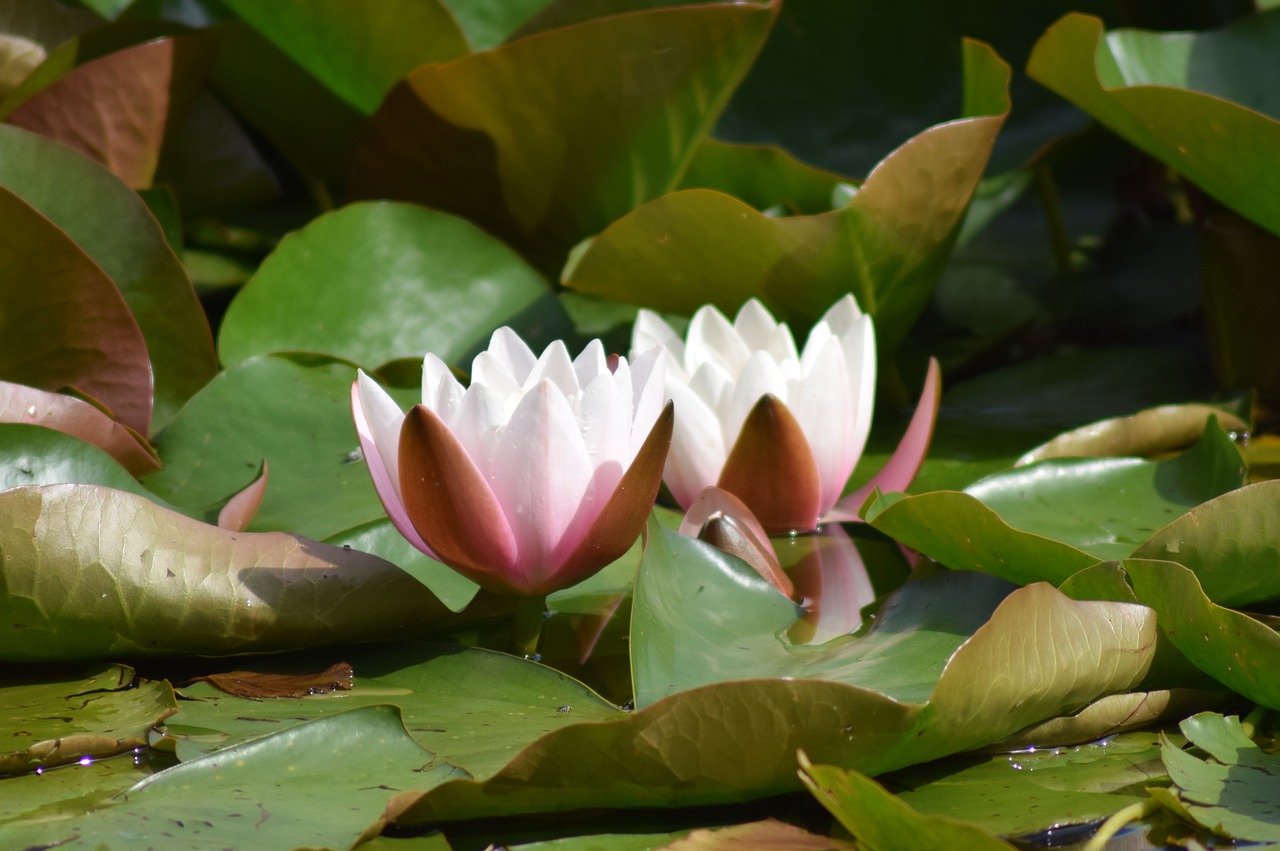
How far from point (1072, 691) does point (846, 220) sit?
669 mm

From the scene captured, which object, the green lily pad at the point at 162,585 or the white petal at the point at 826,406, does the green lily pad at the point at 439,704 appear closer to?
the green lily pad at the point at 162,585

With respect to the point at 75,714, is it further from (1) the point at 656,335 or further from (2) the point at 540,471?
(1) the point at 656,335

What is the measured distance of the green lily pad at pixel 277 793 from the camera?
24.4 inches

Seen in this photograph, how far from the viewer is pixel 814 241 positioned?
1.30m

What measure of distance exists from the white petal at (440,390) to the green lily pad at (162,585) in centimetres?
12

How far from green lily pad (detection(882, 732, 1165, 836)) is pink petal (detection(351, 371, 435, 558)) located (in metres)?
0.38

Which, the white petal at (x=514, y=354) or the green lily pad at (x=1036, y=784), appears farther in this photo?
the white petal at (x=514, y=354)

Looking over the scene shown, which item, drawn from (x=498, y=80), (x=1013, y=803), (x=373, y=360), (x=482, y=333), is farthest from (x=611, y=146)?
(x=1013, y=803)

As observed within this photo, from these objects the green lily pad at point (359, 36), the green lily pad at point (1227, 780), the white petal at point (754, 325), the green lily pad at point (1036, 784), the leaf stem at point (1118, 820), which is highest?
the green lily pad at point (359, 36)

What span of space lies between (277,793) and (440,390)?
0.32 meters

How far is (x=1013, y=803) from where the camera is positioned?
→ 692 millimetres

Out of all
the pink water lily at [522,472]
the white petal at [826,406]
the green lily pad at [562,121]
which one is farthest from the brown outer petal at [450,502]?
the green lily pad at [562,121]

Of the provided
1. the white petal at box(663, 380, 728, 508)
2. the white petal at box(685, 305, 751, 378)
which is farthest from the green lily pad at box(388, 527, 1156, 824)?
the white petal at box(685, 305, 751, 378)

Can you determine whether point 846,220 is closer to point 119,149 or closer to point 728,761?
point 728,761
